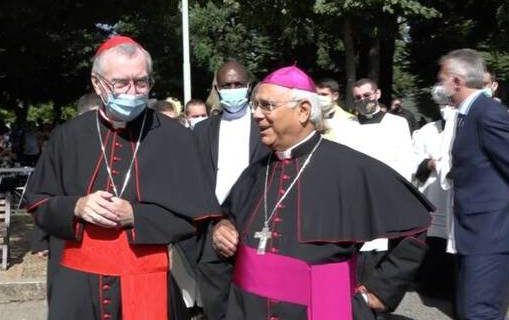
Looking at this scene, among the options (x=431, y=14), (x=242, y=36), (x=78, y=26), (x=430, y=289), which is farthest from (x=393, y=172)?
(x=242, y=36)

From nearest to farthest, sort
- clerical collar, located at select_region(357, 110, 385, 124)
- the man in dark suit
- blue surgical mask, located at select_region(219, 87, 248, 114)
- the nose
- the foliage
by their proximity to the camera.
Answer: the nose, the man in dark suit, blue surgical mask, located at select_region(219, 87, 248, 114), clerical collar, located at select_region(357, 110, 385, 124), the foliage

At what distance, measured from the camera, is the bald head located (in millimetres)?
5247

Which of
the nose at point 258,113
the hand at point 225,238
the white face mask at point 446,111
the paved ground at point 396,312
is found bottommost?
the paved ground at point 396,312

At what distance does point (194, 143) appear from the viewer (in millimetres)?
3352

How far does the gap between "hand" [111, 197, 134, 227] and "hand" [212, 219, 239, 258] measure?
0.33 m

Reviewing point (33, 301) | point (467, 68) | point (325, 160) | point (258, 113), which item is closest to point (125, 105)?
point (258, 113)

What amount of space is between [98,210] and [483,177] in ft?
8.70

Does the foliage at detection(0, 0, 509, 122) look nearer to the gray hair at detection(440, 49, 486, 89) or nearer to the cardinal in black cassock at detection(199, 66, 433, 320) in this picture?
the gray hair at detection(440, 49, 486, 89)

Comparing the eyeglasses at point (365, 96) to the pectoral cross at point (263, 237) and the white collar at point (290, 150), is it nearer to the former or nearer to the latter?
the white collar at point (290, 150)

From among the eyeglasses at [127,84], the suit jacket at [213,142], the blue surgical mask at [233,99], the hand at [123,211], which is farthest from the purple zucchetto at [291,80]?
the blue surgical mask at [233,99]

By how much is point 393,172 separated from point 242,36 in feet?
100

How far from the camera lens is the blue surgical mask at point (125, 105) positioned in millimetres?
3061

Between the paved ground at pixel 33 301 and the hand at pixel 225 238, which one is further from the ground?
the hand at pixel 225 238

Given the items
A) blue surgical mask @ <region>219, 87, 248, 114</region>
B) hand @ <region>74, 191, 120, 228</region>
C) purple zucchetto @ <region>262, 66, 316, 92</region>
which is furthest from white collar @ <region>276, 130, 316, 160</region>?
blue surgical mask @ <region>219, 87, 248, 114</region>
